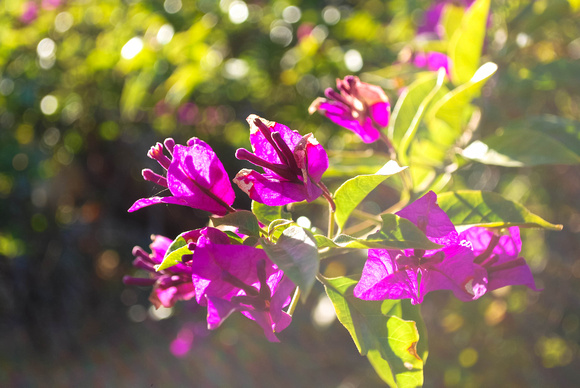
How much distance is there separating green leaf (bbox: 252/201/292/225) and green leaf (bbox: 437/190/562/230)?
0.18 m

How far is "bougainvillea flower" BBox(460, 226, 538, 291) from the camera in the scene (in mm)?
545

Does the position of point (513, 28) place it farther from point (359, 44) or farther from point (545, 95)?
point (359, 44)

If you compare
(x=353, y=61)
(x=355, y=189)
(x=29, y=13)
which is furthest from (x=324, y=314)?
(x=29, y=13)

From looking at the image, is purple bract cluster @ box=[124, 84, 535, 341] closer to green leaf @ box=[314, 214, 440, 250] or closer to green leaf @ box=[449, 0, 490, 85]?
green leaf @ box=[314, 214, 440, 250]

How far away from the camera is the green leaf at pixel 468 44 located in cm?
79

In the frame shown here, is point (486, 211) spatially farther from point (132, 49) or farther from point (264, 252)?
point (132, 49)

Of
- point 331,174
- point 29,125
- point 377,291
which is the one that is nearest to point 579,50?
point 331,174

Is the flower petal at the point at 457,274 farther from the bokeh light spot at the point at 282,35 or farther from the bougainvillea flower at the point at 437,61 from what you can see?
the bokeh light spot at the point at 282,35

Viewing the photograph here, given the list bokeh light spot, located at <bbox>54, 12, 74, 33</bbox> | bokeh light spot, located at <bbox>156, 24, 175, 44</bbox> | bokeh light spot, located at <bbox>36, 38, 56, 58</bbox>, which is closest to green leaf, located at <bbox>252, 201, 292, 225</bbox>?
bokeh light spot, located at <bbox>156, 24, 175, 44</bbox>

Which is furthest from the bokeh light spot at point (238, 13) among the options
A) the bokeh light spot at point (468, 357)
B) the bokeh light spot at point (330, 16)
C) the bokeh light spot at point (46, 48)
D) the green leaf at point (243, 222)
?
the bokeh light spot at point (468, 357)

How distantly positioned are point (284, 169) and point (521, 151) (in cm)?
36

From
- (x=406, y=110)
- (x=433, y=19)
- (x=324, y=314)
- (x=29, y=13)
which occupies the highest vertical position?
(x=29, y=13)

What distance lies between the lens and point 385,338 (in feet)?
1.63

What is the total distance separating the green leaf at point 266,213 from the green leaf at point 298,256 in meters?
0.09
